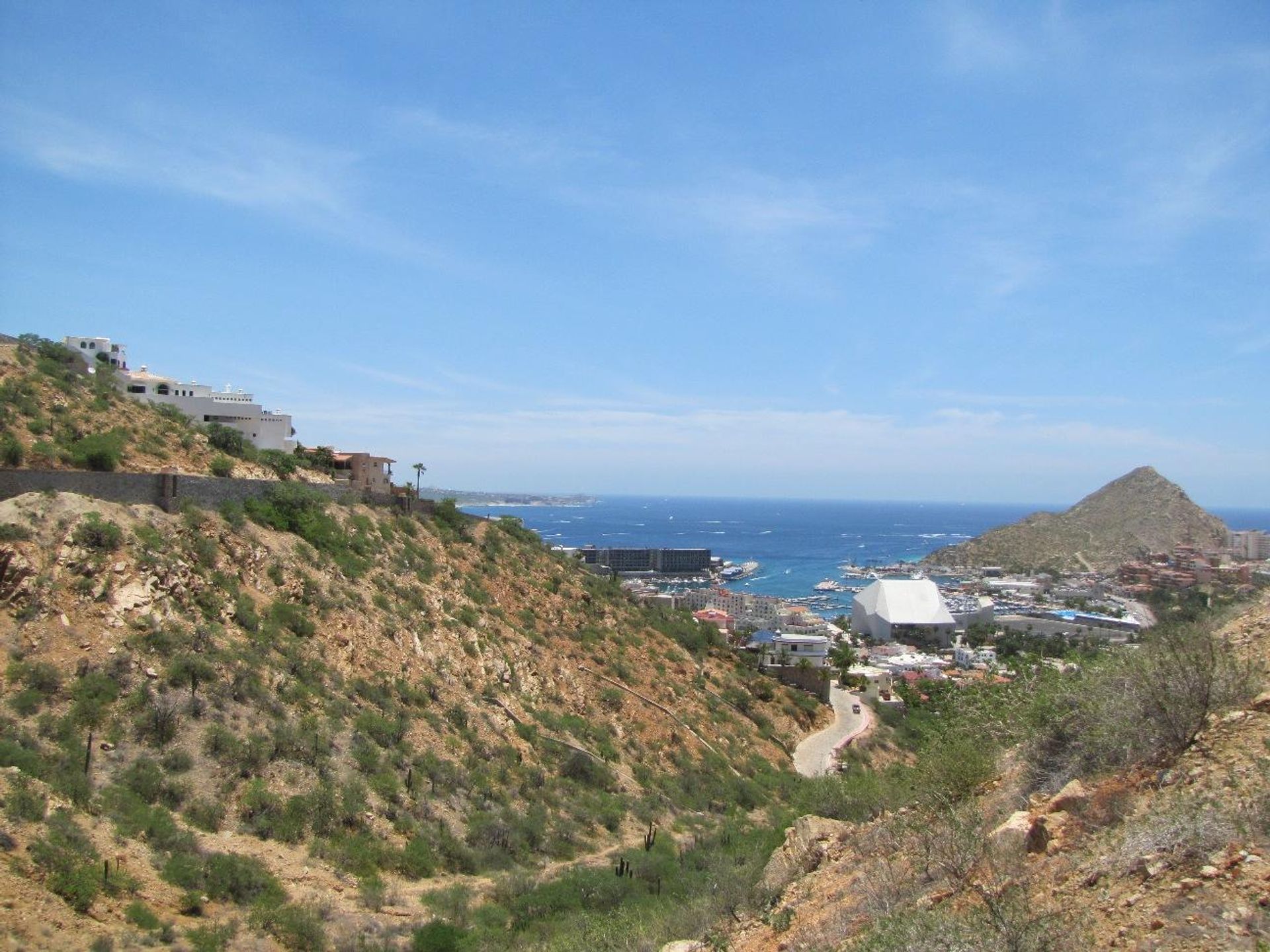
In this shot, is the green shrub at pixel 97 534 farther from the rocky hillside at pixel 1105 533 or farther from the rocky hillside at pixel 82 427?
the rocky hillside at pixel 1105 533

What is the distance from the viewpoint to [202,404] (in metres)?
38.2

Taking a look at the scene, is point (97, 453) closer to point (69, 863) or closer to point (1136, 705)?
point (69, 863)

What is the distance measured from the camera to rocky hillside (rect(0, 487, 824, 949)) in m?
10.5

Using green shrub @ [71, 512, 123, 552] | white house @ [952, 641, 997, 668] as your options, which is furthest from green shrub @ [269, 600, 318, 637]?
white house @ [952, 641, 997, 668]

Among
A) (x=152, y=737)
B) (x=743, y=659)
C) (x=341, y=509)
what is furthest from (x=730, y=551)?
(x=152, y=737)

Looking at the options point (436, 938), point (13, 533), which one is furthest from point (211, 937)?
point (13, 533)

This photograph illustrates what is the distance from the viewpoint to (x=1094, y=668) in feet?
31.3

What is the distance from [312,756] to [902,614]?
2851 inches

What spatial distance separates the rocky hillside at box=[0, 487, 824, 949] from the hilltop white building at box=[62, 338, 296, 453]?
49.2 ft

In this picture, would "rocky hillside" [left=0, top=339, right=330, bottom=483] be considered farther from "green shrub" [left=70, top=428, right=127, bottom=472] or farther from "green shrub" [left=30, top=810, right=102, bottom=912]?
"green shrub" [left=30, top=810, right=102, bottom=912]

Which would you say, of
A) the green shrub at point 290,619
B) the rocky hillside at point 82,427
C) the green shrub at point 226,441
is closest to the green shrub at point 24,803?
the green shrub at point 290,619

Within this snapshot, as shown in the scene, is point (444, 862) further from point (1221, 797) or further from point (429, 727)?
point (1221, 797)

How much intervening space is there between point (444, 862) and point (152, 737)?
17.6ft

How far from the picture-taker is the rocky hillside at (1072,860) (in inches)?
199
